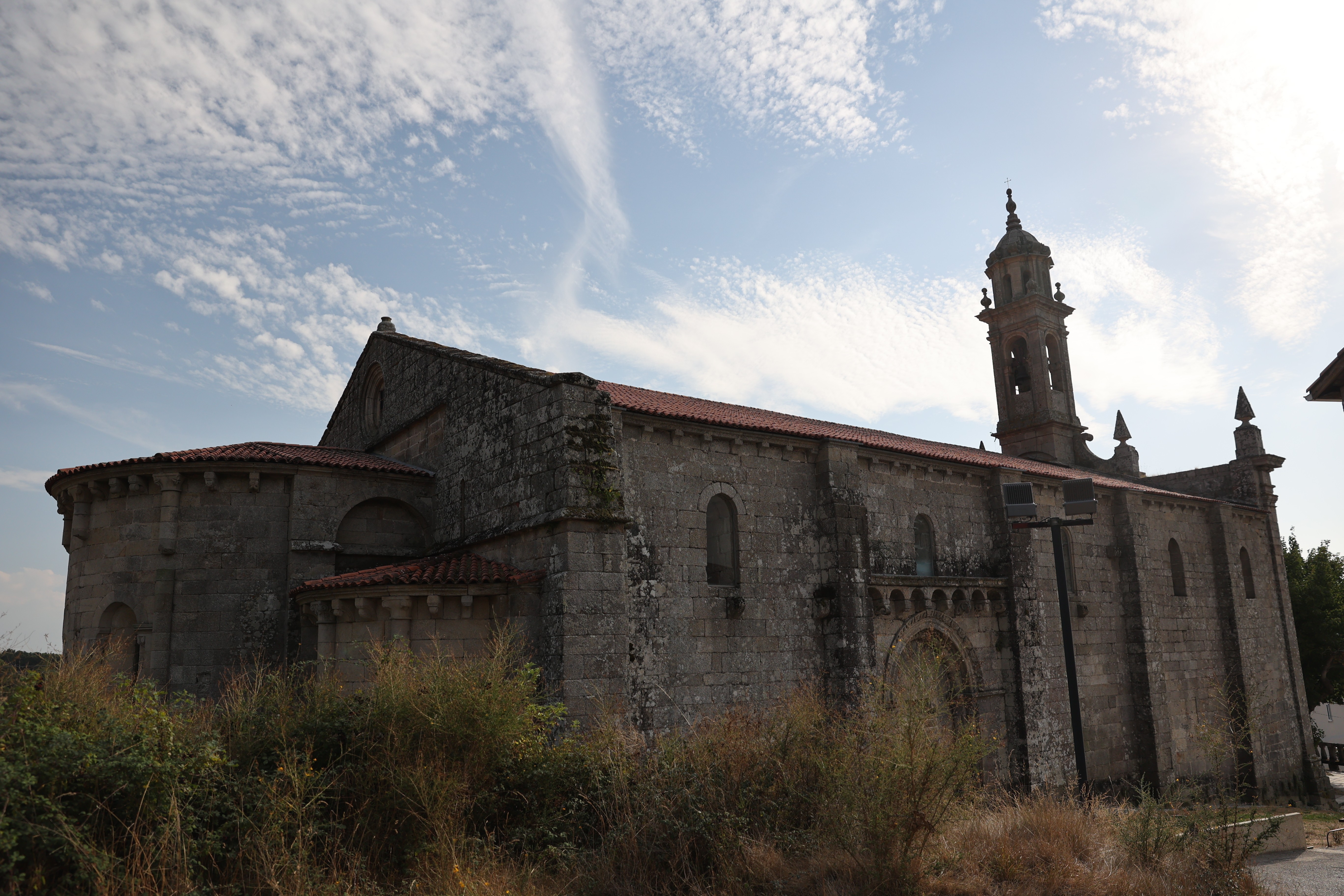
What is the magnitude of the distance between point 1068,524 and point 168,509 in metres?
13.4

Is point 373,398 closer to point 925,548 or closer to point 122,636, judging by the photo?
point 122,636

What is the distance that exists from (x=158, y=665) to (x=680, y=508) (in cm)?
819

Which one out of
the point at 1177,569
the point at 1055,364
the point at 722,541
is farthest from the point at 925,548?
the point at 1055,364

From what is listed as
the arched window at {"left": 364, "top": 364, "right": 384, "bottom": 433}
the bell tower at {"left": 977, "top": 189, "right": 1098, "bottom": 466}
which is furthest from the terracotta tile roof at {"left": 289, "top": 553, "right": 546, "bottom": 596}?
the bell tower at {"left": 977, "top": 189, "right": 1098, "bottom": 466}

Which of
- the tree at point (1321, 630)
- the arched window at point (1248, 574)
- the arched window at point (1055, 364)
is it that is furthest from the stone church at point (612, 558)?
the tree at point (1321, 630)

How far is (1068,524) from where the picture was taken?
472 inches

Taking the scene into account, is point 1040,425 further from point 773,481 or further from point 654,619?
point 654,619

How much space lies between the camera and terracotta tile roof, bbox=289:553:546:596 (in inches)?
461

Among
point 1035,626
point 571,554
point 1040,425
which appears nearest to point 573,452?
point 571,554

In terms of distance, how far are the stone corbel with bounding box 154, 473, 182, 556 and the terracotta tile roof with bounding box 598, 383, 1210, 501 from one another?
6.78 meters

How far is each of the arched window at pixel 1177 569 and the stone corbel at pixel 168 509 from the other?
76.1 ft

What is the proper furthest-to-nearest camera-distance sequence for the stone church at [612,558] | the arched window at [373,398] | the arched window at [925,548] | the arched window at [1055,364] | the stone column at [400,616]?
the arched window at [1055,364] → the arched window at [373,398] → the arched window at [925,548] → the stone church at [612,558] → the stone column at [400,616]

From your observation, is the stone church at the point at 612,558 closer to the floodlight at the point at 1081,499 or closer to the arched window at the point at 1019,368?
the floodlight at the point at 1081,499

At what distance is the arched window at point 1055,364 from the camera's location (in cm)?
2831
